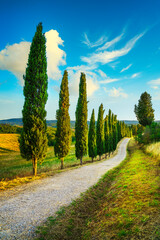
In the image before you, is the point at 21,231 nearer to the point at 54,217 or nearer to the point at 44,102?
the point at 54,217

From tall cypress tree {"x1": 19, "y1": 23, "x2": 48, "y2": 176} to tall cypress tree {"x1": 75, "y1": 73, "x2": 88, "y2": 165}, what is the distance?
7.25 m

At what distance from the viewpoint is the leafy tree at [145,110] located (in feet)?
117

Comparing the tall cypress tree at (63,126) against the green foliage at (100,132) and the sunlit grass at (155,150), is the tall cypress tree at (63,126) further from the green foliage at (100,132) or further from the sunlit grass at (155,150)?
the green foliage at (100,132)

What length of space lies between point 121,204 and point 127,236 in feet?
6.14

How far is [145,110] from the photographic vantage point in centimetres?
3572

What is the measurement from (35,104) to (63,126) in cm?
481

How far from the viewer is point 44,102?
1027 centimetres

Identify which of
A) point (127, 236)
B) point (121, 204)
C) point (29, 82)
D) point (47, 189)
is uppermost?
point (29, 82)

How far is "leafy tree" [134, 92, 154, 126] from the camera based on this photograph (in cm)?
3562

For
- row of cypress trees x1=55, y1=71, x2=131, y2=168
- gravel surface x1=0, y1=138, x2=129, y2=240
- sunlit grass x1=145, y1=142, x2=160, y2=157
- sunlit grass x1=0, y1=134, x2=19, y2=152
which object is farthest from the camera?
sunlit grass x1=0, y1=134, x2=19, y2=152

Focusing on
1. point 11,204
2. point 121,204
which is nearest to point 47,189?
point 11,204

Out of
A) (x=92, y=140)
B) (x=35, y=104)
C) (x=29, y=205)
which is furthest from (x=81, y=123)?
(x=29, y=205)

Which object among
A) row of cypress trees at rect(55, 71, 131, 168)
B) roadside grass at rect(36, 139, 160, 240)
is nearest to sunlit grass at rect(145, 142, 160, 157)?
row of cypress trees at rect(55, 71, 131, 168)

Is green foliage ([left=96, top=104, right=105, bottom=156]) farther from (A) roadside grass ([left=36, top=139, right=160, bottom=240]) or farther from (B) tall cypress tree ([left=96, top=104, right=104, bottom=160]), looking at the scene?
(A) roadside grass ([left=36, top=139, right=160, bottom=240])
